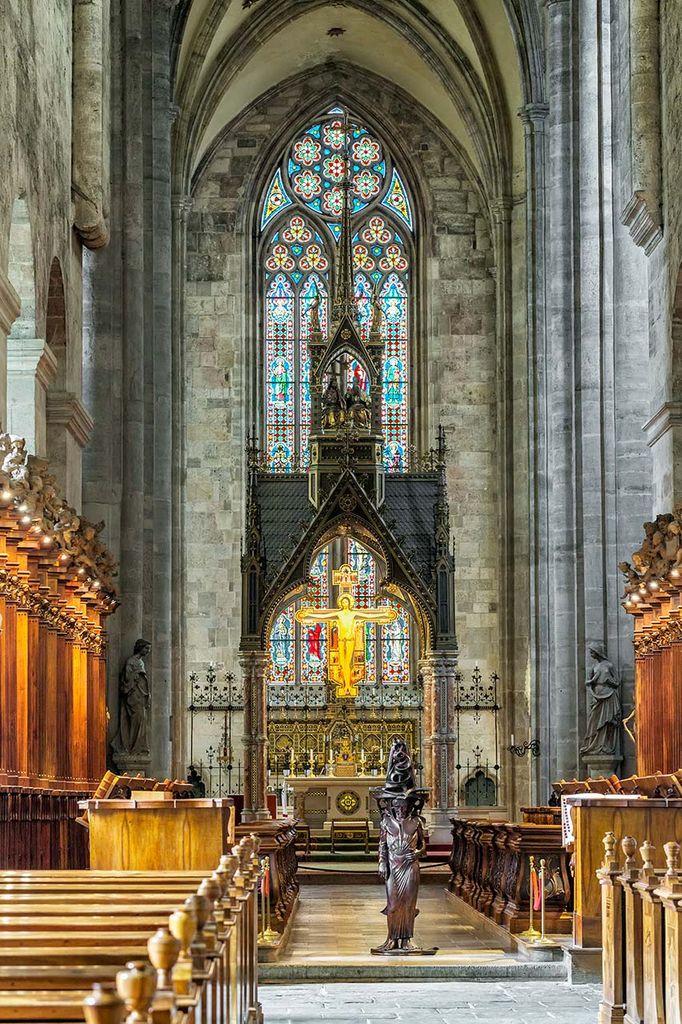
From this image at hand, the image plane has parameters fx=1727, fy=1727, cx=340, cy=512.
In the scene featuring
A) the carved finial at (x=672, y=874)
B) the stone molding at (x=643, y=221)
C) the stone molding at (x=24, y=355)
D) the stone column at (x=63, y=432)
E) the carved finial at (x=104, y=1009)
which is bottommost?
the carved finial at (x=672, y=874)

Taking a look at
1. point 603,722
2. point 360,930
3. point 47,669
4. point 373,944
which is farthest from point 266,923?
point 603,722

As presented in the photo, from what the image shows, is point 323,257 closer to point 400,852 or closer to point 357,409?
point 357,409

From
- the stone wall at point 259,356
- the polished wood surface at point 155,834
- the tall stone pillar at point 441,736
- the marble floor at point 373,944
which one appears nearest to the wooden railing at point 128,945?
the polished wood surface at point 155,834

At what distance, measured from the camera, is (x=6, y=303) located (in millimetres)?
14797

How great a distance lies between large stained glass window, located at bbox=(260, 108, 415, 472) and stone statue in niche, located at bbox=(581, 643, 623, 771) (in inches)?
604

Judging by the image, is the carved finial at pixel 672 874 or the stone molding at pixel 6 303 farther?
the stone molding at pixel 6 303

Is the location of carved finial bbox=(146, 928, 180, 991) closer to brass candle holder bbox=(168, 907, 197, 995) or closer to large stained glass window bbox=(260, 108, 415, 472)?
brass candle holder bbox=(168, 907, 197, 995)

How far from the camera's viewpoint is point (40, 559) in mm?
14625

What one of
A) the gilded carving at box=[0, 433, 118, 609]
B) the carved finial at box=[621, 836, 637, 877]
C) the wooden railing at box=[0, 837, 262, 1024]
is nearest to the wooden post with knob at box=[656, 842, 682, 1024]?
the carved finial at box=[621, 836, 637, 877]

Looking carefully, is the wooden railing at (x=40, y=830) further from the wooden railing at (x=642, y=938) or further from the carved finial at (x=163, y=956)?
the carved finial at (x=163, y=956)

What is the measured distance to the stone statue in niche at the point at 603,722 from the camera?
76.6 ft

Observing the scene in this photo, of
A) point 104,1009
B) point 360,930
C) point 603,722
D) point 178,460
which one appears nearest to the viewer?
point 104,1009

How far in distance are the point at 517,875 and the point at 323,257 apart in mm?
25396

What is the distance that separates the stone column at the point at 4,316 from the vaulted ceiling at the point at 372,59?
18227 millimetres
